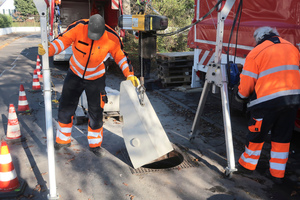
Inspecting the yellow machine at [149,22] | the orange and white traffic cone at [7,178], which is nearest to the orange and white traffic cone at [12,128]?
the orange and white traffic cone at [7,178]

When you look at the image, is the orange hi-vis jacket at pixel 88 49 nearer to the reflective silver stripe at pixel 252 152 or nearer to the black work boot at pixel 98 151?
the black work boot at pixel 98 151

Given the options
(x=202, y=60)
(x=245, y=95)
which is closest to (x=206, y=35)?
(x=202, y=60)

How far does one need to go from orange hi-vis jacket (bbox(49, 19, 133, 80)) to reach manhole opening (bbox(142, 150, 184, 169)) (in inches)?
52.8

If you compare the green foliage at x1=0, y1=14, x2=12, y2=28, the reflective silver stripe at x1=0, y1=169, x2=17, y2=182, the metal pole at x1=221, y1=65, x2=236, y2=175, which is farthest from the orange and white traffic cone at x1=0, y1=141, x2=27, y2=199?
the green foliage at x1=0, y1=14, x2=12, y2=28

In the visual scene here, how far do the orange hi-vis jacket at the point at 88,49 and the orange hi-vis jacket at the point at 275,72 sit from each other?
1.73 meters

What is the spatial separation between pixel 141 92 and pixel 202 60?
3.55 meters

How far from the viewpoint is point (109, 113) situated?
571cm

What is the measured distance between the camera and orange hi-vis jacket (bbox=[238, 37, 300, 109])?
3326 mm

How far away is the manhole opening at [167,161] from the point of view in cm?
415

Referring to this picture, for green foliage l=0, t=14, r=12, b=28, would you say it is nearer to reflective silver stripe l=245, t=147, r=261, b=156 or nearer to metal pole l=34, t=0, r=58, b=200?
metal pole l=34, t=0, r=58, b=200

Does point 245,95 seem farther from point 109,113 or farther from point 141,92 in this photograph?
point 109,113

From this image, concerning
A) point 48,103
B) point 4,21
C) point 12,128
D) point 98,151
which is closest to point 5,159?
point 48,103

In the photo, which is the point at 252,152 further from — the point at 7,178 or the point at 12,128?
the point at 12,128

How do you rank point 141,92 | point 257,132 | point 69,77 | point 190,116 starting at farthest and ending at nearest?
point 190,116 < point 69,77 < point 141,92 < point 257,132
